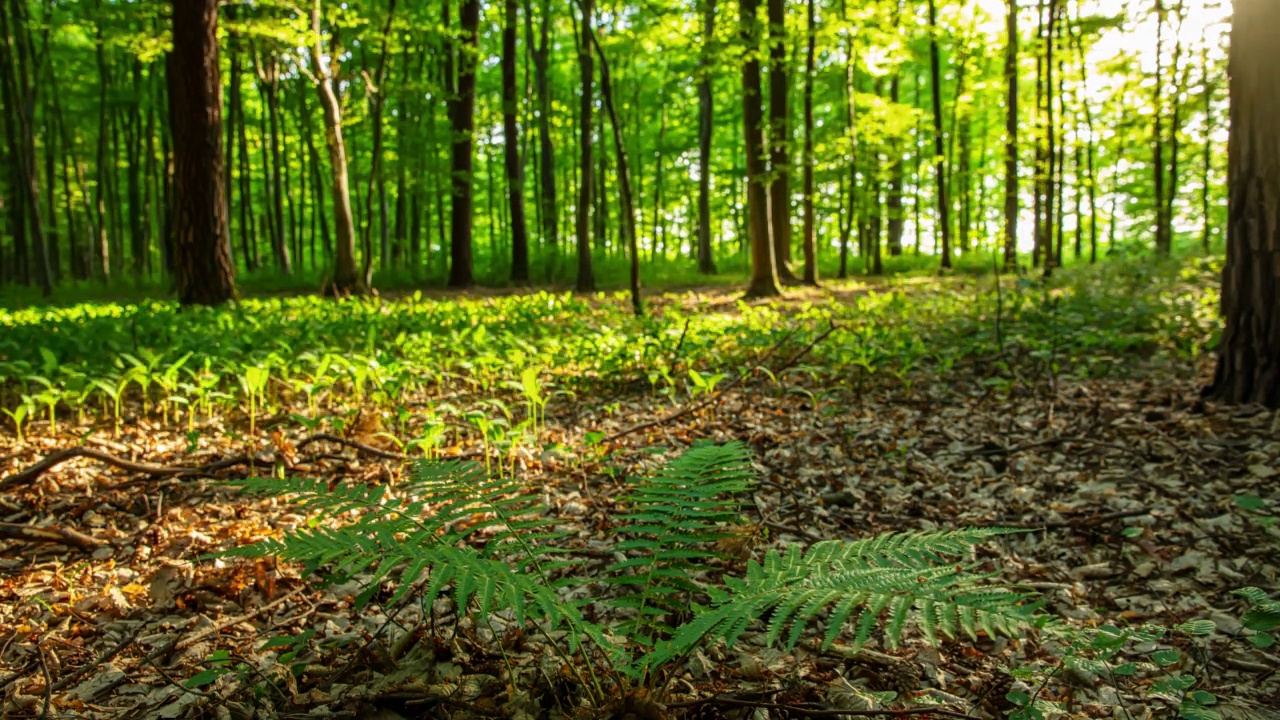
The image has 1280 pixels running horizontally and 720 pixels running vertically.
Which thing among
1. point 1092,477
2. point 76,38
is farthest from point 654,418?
point 76,38

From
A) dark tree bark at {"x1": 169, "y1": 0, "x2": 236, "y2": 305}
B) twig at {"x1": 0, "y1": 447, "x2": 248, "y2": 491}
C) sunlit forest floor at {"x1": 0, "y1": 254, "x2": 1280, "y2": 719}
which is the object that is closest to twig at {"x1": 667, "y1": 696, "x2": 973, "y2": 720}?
sunlit forest floor at {"x1": 0, "y1": 254, "x2": 1280, "y2": 719}

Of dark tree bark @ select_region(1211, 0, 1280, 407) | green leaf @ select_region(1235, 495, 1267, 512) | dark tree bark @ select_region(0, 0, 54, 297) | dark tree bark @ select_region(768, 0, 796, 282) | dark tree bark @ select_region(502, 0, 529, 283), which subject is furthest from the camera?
dark tree bark @ select_region(502, 0, 529, 283)

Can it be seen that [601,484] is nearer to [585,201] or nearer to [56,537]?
[56,537]

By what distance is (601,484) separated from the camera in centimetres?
363

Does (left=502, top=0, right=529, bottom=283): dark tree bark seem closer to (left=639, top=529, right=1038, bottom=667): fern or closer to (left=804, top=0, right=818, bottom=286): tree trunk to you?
(left=804, top=0, right=818, bottom=286): tree trunk

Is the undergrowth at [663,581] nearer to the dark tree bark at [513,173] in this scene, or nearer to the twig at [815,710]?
the twig at [815,710]

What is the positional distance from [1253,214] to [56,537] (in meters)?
6.34

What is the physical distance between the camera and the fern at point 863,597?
1.22m

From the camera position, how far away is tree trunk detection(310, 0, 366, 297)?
34.3ft

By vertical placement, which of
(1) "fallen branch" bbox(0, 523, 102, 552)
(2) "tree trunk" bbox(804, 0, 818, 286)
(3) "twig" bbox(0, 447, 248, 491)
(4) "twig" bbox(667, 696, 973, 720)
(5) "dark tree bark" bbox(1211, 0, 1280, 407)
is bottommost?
(4) "twig" bbox(667, 696, 973, 720)

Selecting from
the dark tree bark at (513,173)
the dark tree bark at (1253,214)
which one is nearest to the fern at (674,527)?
the dark tree bark at (1253,214)

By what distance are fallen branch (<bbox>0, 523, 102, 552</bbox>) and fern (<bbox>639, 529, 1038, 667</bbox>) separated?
246 cm

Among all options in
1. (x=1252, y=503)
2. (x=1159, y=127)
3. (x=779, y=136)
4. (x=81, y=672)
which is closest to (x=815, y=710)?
(x=81, y=672)

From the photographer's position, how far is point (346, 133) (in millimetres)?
21891
